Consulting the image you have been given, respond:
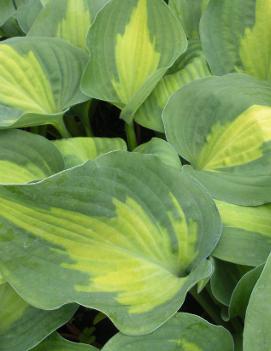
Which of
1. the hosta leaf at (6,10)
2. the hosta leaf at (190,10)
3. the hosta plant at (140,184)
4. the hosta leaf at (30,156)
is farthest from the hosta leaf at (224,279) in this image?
the hosta leaf at (6,10)

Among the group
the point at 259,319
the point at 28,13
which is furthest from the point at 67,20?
the point at 259,319

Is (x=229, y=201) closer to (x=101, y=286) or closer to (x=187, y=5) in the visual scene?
(x=101, y=286)

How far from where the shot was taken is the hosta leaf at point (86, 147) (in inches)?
38.4

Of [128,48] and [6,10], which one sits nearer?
[128,48]

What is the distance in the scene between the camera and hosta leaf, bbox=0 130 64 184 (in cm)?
93

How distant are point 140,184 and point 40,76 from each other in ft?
1.27

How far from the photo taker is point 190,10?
116 centimetres

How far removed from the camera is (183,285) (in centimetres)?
71

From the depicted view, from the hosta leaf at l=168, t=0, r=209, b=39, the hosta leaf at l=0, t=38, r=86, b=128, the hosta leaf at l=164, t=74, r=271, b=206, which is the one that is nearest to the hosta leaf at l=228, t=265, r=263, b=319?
the hosta leaf at l=164, t=74, r=271, b=206

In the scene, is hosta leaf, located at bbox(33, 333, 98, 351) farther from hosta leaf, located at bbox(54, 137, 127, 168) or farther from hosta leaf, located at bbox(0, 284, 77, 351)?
hosta leaf, located at bbox(54, 137, 127, 168)

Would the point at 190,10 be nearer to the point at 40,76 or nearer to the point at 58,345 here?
the point at 40,76

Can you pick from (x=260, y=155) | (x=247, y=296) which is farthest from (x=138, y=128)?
(x=247, y=296)

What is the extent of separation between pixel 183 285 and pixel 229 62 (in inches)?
20.5

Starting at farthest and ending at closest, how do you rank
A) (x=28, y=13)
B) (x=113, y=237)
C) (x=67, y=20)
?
1. (x=28, y=13)
2. (x=67, y=20)
3. (x=113, y=237)
